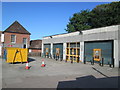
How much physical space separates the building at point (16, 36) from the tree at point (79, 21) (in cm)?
1604

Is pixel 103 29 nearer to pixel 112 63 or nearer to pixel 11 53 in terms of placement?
pixel 112 63

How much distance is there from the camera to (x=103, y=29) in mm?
14258

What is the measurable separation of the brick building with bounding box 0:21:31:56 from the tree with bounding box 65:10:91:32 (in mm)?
16042

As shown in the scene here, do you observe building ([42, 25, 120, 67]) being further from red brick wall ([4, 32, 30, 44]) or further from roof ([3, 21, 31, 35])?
roof ([3, 21, 31, 35])

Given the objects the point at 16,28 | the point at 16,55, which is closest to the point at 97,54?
the point at 16,55

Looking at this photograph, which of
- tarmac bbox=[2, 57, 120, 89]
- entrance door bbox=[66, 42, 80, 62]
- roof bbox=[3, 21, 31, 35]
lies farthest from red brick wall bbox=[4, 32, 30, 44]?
tarmac bbox=[2, 57, 120, 89]

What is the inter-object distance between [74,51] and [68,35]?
10.1 ft

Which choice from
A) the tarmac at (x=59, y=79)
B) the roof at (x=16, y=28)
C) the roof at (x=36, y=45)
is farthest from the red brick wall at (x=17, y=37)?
the tarmac at (x=59, y=79)

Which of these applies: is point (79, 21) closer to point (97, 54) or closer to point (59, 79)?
point (97, 54)

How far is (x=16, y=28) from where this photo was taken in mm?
31609

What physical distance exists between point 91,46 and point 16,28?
22741 mm

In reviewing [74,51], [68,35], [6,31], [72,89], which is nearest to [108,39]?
[74,51]

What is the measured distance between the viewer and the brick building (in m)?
29.1

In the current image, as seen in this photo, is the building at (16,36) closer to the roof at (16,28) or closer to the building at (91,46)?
the roof at (16,28)
